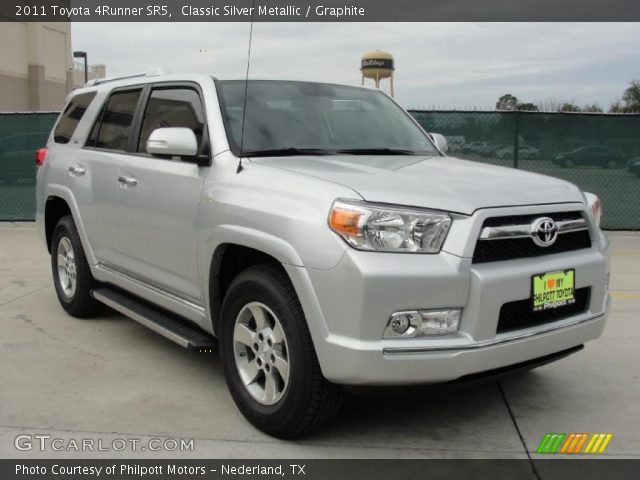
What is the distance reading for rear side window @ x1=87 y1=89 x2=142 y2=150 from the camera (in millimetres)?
5047

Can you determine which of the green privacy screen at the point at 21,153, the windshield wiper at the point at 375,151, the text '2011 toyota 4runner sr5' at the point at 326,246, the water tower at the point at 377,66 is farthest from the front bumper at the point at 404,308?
the water tower at the point at 377,66

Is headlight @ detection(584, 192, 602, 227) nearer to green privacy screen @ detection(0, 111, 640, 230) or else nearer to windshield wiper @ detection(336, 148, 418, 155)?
windshield wiper @ detection(336, 148, 418, 155)

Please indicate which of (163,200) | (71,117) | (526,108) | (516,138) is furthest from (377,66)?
(163,200)

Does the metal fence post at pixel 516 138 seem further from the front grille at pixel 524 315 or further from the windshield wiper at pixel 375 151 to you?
the front grille at pixel 524 315

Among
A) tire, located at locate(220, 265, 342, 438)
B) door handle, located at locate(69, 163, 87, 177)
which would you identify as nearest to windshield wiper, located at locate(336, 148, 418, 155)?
tire, located at locate(220, 265, 342, 438)

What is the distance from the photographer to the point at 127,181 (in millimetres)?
4750

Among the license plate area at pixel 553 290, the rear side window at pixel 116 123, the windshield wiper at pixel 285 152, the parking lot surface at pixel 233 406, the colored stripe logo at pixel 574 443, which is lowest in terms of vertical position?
the parking lot surface at pixel 233 406

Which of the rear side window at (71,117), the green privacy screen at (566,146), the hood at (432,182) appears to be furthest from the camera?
the green privacy screen at (566,146)

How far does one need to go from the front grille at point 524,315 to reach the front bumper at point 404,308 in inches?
2.4

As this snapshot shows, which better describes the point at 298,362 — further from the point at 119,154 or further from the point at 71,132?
the point at 71,132

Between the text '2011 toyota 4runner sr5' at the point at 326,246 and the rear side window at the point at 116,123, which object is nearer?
the text '2011 toyota 4runner sr5' at the point at 326,246

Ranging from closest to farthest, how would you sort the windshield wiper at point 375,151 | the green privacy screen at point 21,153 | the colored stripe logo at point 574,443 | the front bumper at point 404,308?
the front bumper at point 404,308 < the colored stripe logo at point 574,443 < the windshield wiper at point 375,151 < the green privacy screen at point 21,153

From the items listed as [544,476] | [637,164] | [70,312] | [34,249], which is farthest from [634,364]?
[34,249]

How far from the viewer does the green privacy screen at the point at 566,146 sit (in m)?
10.6
